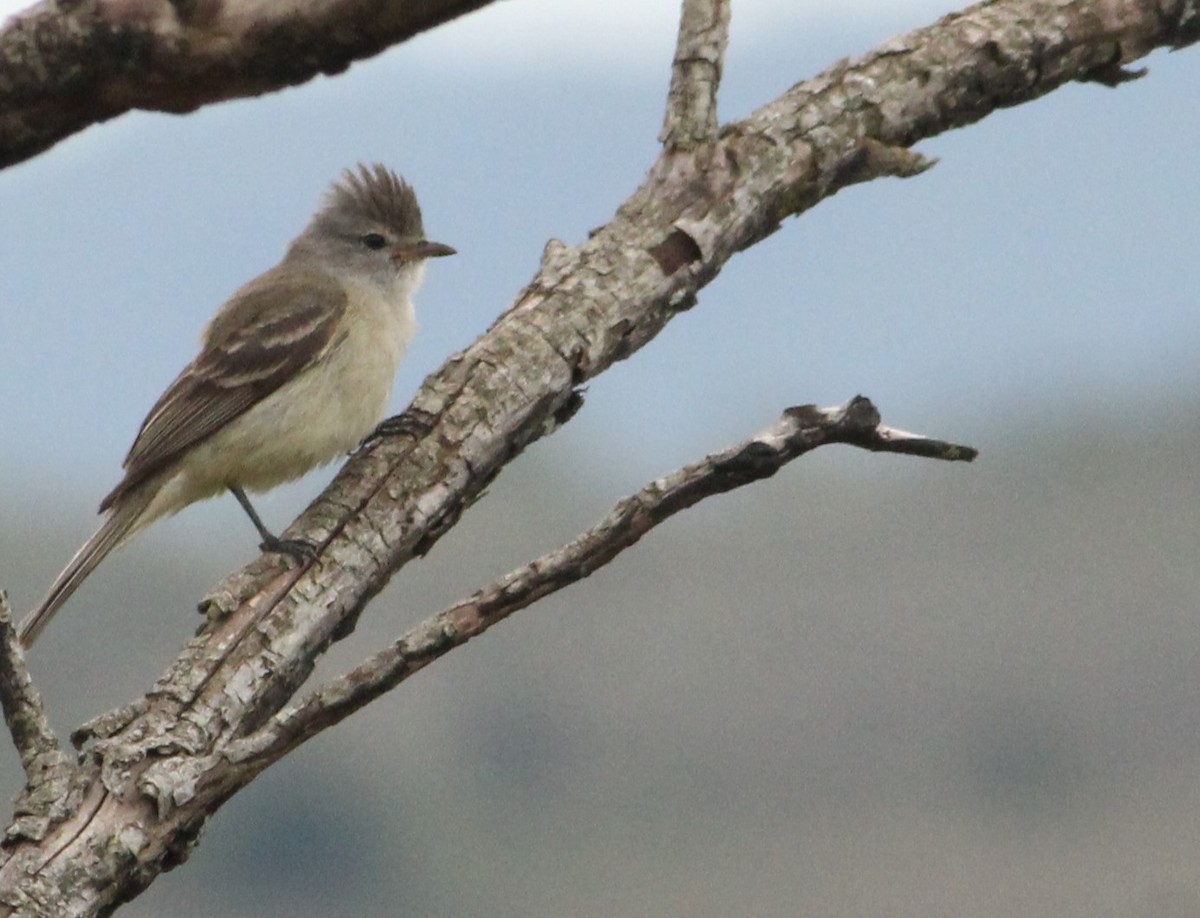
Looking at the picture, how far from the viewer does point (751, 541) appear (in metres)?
152

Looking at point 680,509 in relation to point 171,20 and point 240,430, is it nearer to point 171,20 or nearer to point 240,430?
point 171,20

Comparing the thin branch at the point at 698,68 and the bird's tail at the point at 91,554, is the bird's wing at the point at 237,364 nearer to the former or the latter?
the bird's tail at the point at 91,554

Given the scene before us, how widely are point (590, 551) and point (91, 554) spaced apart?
9.78ft

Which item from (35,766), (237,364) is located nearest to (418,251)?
(237,364)

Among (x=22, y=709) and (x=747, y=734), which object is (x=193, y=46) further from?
(x=747, y=734)

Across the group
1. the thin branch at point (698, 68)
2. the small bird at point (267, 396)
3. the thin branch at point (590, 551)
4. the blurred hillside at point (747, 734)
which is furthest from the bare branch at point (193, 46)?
the blurred hillside at point (747, 734)

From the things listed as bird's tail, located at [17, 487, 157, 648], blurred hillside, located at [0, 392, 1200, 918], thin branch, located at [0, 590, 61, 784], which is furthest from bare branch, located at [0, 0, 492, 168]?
blurred hillside, located at [0, 392, 1200, 918]

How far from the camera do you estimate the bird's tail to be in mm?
7000

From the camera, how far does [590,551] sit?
5.43 metres

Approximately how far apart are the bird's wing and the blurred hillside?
8929 centimetres

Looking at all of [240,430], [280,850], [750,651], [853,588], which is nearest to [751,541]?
[853,588]

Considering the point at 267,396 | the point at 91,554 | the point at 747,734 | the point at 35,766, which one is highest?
the point at 35,766

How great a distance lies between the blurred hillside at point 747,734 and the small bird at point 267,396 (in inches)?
3514

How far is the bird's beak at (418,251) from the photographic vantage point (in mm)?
9930
